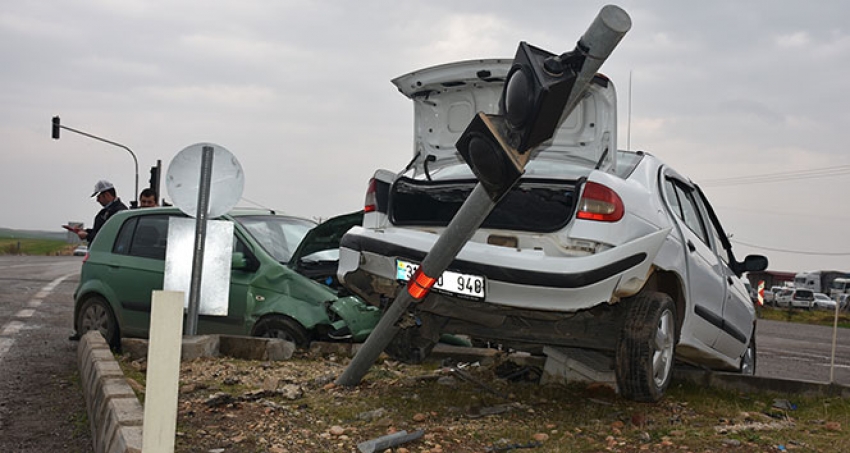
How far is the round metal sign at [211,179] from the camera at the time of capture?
333 inches

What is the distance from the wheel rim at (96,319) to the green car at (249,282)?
0.03 ft

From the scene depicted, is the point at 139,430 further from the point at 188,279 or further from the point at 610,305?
the point at 188,279

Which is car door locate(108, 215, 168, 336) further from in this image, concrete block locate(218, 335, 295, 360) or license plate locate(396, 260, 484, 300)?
license plate locate(396, 260, 484, 300)

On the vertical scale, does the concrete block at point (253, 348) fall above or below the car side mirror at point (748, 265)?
below

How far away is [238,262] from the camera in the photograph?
8.97m

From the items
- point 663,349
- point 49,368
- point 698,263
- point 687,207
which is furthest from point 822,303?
point 663,349

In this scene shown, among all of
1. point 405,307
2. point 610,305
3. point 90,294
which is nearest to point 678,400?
point 610,305

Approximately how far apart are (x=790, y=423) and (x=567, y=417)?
1.40m

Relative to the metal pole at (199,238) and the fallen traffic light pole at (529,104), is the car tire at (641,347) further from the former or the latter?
the metal pole at (199,238)

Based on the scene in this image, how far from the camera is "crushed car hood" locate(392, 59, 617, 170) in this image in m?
5.68

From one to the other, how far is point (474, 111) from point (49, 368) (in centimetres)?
470

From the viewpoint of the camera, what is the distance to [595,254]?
17.3 feet

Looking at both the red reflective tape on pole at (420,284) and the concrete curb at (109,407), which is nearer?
the concrete curb at (109,407)

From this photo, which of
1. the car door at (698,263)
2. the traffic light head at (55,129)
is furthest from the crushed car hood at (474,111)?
the traffic light head at (55,129)
